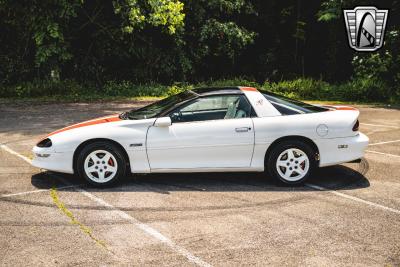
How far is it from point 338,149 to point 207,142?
1878mm

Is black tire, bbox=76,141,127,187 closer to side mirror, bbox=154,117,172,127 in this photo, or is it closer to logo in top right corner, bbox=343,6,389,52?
side mirror, bbox=154,117,172,127

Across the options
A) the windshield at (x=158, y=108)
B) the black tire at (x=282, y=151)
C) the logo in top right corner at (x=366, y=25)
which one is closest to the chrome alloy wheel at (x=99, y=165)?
the windshield at (x=158, y=108)

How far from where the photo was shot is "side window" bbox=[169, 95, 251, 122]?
22.6 feet

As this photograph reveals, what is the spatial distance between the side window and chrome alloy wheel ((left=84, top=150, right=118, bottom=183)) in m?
1.04

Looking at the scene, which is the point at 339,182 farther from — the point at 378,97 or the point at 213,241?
the point at 378,97

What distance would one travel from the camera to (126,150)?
6.68 m

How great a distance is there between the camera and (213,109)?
7.07 meters

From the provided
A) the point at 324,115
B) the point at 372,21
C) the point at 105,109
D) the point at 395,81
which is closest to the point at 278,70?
the point at 372,21

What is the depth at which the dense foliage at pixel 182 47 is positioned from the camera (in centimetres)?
1953

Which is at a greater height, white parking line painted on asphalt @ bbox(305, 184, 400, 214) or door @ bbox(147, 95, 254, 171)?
door @ bbox(147, 95, 254, 171)

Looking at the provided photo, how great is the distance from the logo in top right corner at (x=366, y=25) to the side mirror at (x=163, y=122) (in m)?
17.1

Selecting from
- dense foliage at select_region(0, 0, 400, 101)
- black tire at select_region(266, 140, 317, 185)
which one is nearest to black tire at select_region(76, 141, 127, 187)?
black tire at select_region(266, 140, 317, 185)

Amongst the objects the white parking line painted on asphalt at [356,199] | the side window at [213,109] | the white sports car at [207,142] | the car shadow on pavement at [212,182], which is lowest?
the white parking line painted on asphalt at [356,199]

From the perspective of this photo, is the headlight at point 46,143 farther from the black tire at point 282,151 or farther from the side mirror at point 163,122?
the black tire at point 282,151
